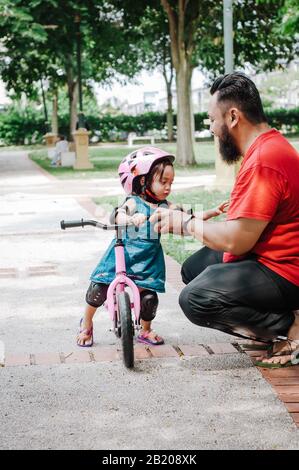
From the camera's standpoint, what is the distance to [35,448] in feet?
10.3

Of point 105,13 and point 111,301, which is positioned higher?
point 105,13

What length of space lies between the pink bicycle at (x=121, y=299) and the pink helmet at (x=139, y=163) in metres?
0.33

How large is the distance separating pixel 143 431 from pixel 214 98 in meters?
1.68

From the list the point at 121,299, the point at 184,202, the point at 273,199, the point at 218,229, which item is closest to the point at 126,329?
the point at 121,299

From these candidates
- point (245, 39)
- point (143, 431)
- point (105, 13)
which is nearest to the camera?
point (143, 431)

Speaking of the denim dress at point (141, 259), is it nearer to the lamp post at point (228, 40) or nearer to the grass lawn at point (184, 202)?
the grass lawn at point (184, 202)

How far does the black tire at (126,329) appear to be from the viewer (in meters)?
4.07

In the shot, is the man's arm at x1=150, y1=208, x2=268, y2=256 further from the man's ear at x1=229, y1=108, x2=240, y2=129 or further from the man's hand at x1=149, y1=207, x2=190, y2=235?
the man's ear at x1=229, y1=108, x2=240, y2=129

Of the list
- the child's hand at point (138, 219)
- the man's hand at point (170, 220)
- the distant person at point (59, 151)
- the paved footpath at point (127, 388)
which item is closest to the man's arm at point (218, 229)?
the man's hand at point (170, 220)

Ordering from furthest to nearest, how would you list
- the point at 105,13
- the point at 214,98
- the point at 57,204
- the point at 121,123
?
the point at 121,123 → the point at 105,13 → the point at 57,204 → the point at 214,98

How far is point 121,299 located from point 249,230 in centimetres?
90

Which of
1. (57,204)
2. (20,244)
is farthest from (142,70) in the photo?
(20,244)
